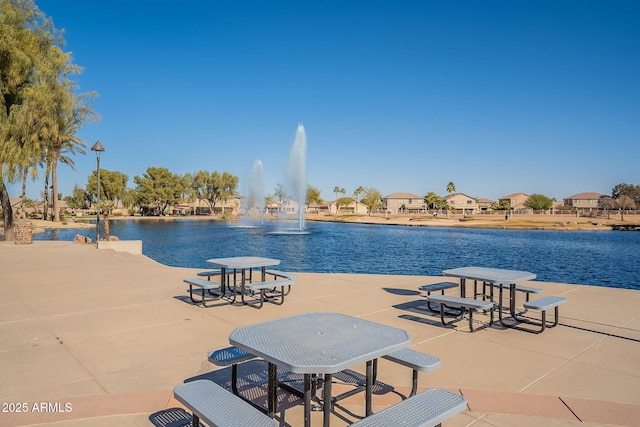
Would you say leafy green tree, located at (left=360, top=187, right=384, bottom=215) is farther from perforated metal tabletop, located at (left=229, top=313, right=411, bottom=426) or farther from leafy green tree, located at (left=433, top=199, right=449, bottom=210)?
perforated metal tabletop, located at (left=229, top=313, right=411, bottom=426)

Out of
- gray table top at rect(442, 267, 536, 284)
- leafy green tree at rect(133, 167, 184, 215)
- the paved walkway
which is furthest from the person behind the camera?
leafy green tree at rect(133, 167, 184, 215)

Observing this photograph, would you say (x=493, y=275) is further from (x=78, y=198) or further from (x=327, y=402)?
(x=78, y=198)

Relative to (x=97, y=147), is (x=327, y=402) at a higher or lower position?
lower

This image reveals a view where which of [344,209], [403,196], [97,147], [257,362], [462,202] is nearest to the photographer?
[257,362]

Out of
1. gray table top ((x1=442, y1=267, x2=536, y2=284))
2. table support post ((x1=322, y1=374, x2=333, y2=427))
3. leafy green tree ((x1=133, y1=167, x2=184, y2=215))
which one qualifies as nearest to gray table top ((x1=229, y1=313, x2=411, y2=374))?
table support post ((x1=322, y1=374, x2=333, y2=427))

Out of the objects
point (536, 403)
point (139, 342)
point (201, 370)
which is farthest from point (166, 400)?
point (536, 403)

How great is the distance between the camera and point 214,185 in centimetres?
10325

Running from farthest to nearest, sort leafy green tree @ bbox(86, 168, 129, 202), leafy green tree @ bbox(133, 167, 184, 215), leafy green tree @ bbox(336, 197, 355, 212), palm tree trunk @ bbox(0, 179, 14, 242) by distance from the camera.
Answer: leafy green tree @ bbox(336, 197, 355, 212) < leafy green tree @ bbox(133, 167, 184, 215) < leafy green tree @ bbox(86, 168, 129, 202) < palm tree trunk @ bbox(0, 179, 14, 242)

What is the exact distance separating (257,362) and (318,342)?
1.91 meters

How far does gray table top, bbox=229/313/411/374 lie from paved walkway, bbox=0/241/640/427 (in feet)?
2.42

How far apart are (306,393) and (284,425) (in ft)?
1.99

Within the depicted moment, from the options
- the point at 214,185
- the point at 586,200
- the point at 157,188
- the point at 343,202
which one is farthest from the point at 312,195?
the point at 586,200

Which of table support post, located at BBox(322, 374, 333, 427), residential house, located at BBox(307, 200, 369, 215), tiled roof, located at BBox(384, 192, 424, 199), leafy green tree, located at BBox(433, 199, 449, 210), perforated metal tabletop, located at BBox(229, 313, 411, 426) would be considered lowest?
table support post, located at BBox(322, 374, 333, 427)

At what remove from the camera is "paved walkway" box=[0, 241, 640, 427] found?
11.8ft
